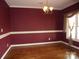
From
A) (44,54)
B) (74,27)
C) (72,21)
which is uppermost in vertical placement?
(72,21)

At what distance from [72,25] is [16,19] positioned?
136 inches

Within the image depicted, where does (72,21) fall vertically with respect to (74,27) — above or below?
above

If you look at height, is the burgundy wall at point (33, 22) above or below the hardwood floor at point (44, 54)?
above

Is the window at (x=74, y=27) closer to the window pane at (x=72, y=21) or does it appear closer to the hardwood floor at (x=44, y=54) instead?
the window pane at (x=72, y=21)

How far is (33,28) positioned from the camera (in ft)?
18.7

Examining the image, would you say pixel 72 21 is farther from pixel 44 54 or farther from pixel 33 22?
pixel 44 54

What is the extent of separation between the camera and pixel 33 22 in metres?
5.69

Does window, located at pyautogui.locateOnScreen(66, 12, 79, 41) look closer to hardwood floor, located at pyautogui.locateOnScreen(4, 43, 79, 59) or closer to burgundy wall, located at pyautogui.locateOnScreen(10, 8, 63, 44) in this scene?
hardwood floor, located at pyautogui.locateOnScreen(4, 43, 79, 59)

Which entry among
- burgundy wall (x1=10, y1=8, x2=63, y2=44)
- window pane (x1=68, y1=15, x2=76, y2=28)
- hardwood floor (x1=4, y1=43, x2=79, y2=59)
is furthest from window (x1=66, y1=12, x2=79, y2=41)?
burgundy wall (x1=10, y1=8, x2=63, y2=44)

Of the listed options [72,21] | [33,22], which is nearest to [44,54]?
[33,22]

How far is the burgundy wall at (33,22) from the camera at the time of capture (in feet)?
17.8

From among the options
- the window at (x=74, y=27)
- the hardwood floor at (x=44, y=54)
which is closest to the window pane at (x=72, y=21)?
the window at (x=74, y=27)

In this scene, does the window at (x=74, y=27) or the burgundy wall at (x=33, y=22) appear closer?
the window at (x=74, y=27)

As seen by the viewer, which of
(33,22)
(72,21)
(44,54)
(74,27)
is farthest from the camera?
(33,22)
